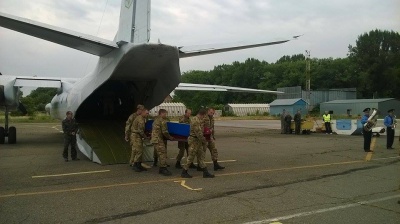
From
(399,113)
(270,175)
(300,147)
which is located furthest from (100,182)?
(399,113)

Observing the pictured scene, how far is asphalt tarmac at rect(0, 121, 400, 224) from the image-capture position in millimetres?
5184

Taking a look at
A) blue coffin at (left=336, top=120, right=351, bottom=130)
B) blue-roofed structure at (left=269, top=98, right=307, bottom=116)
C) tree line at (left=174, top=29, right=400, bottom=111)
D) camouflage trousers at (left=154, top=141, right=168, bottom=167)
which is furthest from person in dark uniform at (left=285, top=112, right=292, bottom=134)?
blue-roofed structure at (left=269, top=98, right=307, bottom=116)

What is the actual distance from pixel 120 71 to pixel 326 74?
72.6m

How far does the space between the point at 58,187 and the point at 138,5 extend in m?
5.92

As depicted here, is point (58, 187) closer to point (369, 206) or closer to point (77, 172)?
point (77, 172)

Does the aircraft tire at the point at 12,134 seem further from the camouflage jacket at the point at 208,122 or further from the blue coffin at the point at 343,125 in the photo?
the blue coffin at the point at 343,125

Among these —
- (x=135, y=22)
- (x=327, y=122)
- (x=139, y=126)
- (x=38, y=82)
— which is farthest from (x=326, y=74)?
(x=139, y=126)

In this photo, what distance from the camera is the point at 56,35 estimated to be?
343 inches

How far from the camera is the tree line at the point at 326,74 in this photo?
58.3 m

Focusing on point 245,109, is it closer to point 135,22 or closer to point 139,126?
point 135,22

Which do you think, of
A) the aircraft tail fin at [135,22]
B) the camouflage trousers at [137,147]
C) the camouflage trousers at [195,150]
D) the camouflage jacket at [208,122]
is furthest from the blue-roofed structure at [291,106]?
the camouflage trousers at [195,150]

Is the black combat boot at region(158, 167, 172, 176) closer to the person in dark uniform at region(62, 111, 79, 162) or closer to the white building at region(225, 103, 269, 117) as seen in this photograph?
the person in dark uniform at region(62, 111, 79, 162)

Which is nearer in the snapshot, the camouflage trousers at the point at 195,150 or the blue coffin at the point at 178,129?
the camouflage trousers at the point at 195,150

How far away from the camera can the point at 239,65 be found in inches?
4075
